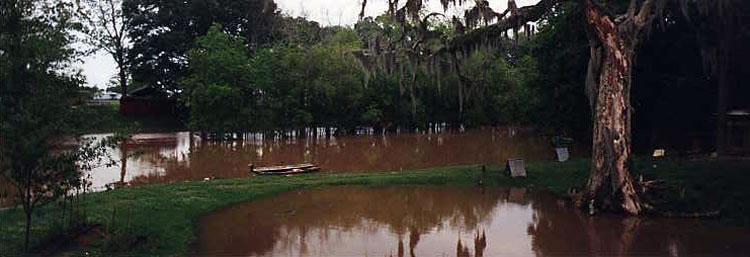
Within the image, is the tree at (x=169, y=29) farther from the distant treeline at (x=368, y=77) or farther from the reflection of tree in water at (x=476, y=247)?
the reflection of tree in water at (x=476, y=247)

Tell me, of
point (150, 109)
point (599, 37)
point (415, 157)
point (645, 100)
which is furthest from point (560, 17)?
point (150, 109)

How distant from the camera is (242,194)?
1531 cm

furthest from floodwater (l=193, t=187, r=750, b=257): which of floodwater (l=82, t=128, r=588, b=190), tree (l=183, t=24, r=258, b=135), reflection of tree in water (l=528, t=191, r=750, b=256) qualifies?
tree (l=183, t=24, r=258, b=135)

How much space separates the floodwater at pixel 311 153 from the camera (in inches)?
868

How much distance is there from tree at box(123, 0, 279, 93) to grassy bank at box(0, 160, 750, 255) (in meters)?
26.8

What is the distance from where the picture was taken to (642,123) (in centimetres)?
2239

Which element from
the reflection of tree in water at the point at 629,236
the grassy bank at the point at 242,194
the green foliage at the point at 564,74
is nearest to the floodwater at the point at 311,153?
the green foliage at the point at 564,74

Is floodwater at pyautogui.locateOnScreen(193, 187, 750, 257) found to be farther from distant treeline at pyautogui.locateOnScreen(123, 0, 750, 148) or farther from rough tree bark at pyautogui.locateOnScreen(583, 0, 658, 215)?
distant treeline at pyautogui.locateOnScreen(123, 0, 750, 148)

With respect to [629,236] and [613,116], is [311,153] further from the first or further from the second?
[629,236]

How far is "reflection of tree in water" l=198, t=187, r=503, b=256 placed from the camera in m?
10.9

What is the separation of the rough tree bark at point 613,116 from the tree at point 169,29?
31.2 m

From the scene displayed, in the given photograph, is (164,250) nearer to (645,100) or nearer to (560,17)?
(645,100)

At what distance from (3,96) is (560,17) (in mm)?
20336

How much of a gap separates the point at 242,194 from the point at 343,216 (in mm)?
3346
